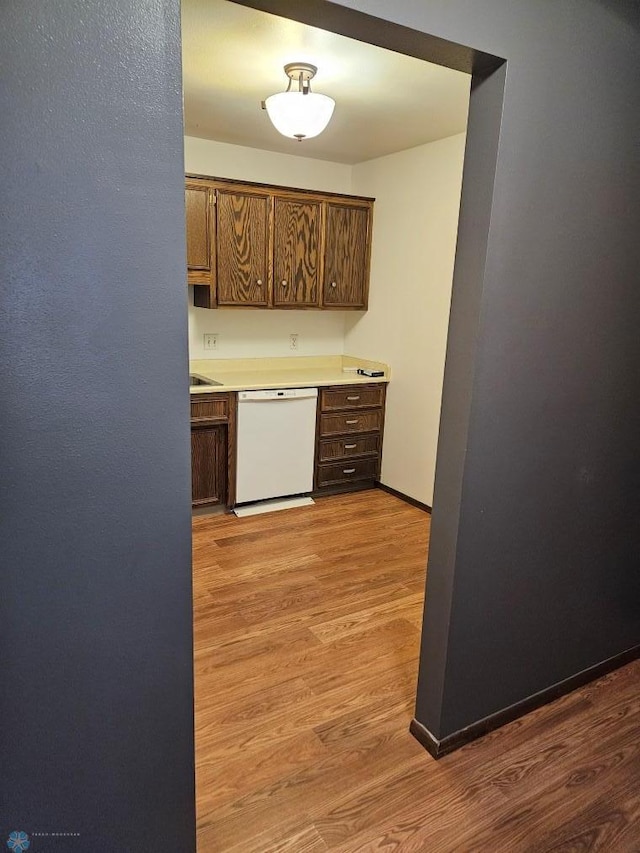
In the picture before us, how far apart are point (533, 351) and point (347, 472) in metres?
2.68

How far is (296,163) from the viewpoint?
4234 mm

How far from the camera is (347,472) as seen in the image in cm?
432

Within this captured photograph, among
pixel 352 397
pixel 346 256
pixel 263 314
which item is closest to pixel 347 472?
pixel 352 397

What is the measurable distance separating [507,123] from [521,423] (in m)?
0.85

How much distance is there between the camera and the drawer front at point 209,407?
3.59 meters

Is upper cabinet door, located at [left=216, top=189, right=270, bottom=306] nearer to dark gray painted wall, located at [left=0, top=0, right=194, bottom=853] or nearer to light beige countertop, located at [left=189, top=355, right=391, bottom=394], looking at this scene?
light beige countertop, located at [left=189, top=355, right=391, bottom=394]

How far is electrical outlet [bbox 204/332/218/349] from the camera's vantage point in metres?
4.16

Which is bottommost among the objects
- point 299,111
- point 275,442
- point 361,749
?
point 361,749

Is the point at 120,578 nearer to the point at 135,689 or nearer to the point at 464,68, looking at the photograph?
the point at 135,689

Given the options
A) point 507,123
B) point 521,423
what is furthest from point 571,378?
point 507,123

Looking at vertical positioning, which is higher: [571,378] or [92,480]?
[571,378]

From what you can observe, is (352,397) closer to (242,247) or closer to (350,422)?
(350,422)

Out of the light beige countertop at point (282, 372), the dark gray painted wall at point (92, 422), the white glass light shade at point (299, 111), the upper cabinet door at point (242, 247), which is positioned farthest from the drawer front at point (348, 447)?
the dark gray painted wall at point (92, 422)

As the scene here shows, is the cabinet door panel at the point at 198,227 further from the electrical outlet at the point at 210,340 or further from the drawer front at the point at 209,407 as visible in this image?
the drawer front at the point at 209,407
